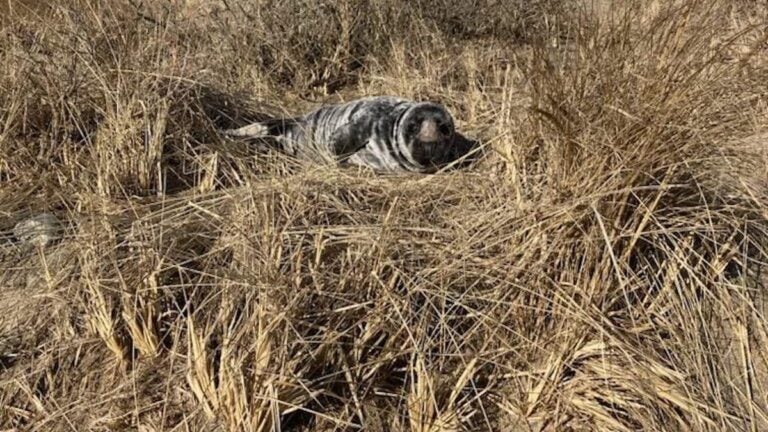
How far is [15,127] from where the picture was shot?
2.96 metres

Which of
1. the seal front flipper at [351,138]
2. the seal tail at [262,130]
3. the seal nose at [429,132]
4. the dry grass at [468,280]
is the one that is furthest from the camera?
the seal tail at [262,130]

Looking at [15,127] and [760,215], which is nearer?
[760,215]

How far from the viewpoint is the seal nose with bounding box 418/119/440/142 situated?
2.93m

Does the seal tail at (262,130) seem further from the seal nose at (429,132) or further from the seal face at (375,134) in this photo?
the seal nose at (429,132)

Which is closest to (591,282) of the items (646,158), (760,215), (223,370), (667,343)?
(667,343)

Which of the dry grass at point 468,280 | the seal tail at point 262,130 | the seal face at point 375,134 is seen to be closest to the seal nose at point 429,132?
the seal face at point 375,134

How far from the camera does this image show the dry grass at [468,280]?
195 centimetres

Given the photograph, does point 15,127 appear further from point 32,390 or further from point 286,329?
point 286,329

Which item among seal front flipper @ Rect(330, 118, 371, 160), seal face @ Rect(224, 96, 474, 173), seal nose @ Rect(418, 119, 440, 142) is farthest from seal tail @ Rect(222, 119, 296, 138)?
seal nose @ Rect(418, 119, 440, 142)

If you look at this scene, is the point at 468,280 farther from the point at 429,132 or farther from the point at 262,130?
the point at 262,130

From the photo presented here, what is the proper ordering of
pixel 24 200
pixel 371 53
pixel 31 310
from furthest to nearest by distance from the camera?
pixel 371 53 < pixel 24 200 < pixel 31 310

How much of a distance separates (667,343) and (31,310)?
1930 millimetres

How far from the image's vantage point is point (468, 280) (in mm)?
2168

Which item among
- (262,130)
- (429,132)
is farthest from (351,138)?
(262,130)
